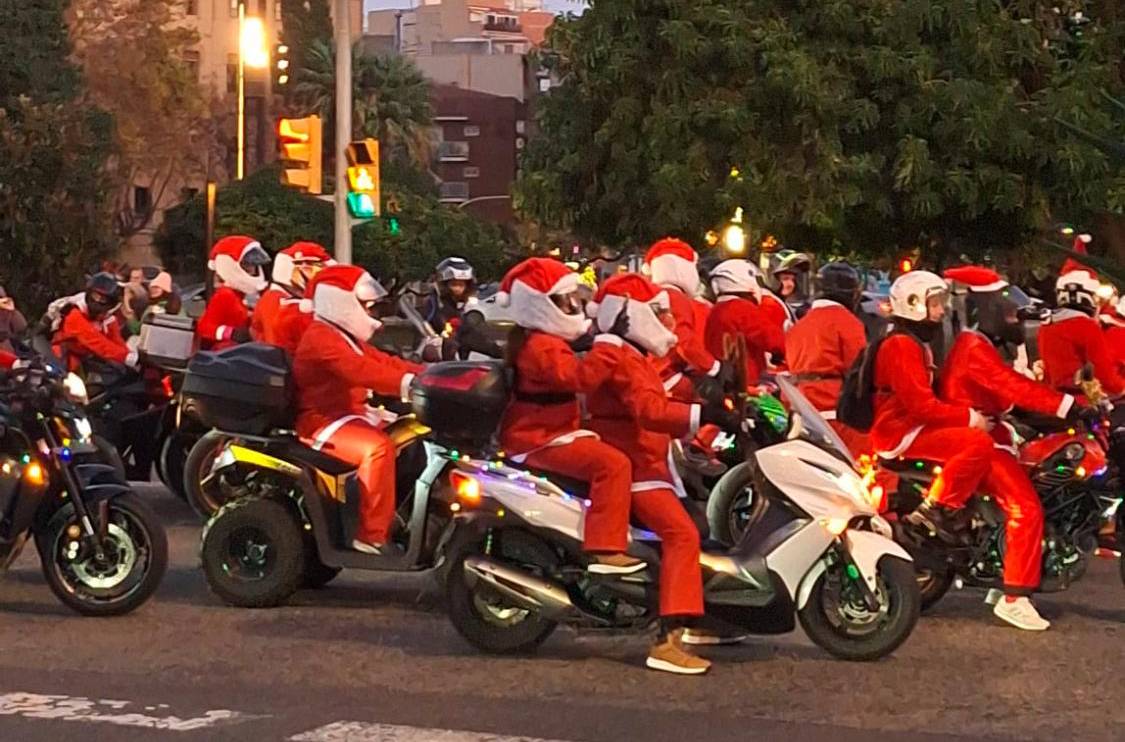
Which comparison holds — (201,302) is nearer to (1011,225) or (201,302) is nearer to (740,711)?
(1011,225)

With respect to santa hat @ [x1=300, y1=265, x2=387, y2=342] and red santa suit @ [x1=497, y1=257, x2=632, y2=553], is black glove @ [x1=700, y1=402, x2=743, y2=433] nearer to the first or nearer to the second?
red santa suit @ [x1=497, y1=257, x2=632, y2=553]

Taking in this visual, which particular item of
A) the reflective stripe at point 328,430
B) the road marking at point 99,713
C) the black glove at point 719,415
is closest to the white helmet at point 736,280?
the reflective stripe at point 328,430

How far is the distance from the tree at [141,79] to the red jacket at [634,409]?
44.6m

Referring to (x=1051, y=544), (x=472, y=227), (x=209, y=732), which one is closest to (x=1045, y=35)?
(x=1051, y=544)

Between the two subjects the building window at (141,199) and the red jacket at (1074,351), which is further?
the building window at (141,199)

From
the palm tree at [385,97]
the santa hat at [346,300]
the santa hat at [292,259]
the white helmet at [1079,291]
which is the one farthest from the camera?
the palm tree at [385,97]

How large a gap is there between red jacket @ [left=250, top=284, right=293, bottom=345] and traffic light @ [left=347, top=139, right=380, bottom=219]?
6.93 metres

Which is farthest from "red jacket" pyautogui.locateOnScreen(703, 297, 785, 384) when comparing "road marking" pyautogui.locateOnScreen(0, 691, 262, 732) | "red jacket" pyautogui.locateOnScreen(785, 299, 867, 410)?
"road marking" pyautogui.locateOnScreen(0, 691, 262, 732)

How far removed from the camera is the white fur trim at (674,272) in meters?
13.0

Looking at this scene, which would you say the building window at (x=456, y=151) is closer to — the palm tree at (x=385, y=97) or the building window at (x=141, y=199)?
the palm tree at (x=385, y=97)

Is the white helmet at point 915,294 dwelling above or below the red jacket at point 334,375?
above

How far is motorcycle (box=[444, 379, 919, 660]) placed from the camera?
Answer: 28.8ft

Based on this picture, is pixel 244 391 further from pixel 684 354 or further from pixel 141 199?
pixel 141 199

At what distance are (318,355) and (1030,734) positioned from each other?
4198mm
